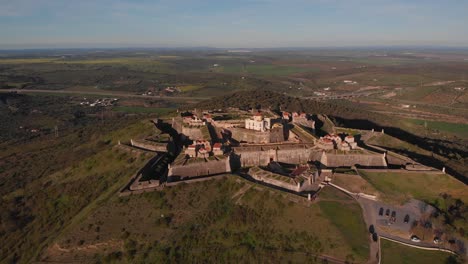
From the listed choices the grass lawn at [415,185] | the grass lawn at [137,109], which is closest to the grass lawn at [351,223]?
the grass lawn at [415,185]

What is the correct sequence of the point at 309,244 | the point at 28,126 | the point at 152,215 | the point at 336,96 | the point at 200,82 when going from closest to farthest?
the point at 309,244
the point at 152,215
the point at 28,126
the point at 336,96
the point at 200,82

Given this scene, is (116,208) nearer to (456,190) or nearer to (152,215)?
Answer: (152,215)

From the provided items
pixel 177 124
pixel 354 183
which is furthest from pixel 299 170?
pixel 177 124

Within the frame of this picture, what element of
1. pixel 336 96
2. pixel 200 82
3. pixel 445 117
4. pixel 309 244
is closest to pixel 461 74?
pixel 336 96

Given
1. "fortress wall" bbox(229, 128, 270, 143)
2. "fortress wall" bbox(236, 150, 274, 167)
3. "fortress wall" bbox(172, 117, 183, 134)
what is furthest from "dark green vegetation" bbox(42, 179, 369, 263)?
"fortress wall" bbox(172, 117, 183, 134)

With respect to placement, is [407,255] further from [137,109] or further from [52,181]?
[137,109]

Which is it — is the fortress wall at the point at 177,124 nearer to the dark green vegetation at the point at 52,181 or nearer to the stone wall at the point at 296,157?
the dark green vegetation at the point at 52,181
